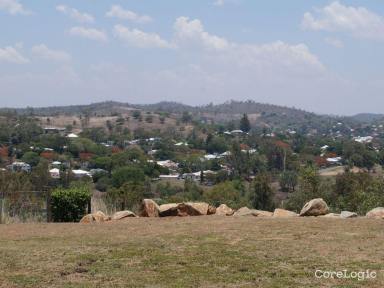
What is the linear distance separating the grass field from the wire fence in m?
2.60

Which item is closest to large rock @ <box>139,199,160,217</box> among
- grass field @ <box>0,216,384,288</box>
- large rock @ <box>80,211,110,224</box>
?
large rock @ <box>80,211,110,224</box>

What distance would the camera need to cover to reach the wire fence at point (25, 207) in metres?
18.0

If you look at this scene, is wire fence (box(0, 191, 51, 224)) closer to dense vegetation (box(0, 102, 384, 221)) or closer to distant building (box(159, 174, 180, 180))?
dense vegetation (box(0, 102, 384, 221))

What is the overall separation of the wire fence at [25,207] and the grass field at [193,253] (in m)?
2.60

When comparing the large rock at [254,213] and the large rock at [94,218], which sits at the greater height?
the large rock at [254,213]

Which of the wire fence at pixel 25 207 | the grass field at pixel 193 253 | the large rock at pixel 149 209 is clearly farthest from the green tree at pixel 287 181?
the grass field at pixel 193 253

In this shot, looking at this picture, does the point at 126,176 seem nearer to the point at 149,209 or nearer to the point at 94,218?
the point at 149,209

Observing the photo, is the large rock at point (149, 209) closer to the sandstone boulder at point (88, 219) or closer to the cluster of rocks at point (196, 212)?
the cluster of rocks at point (196, 212)

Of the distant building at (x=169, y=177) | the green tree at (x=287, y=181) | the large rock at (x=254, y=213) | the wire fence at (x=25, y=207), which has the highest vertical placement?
the large rock at (x=254, y=213)

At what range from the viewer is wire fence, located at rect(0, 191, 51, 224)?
18.0 m

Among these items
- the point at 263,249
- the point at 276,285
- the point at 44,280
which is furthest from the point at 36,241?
the point at 276,285

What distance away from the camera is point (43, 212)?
733 inches

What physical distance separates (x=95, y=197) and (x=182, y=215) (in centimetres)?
533

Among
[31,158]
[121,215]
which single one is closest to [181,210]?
[121,215]
